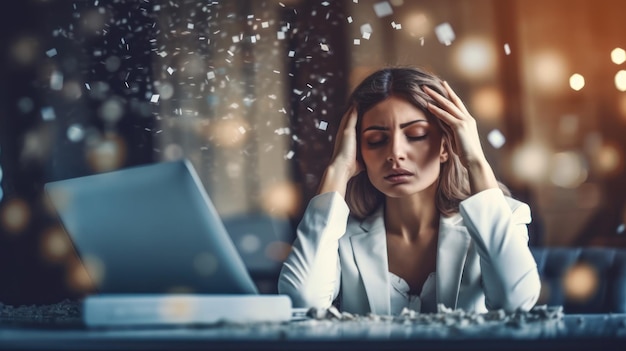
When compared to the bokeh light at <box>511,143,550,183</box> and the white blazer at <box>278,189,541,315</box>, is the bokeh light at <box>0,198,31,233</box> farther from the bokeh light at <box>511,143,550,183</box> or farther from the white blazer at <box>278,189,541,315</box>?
the bokeh light at <box>511,143,550,183</box>

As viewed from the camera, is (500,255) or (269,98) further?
(269,98)

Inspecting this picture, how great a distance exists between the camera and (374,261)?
1381mm

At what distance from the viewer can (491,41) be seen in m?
3.03

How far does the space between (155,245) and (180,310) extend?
95 mm

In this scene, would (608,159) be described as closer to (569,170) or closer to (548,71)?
(569,170)

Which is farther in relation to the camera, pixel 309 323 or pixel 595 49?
pixel 595 49

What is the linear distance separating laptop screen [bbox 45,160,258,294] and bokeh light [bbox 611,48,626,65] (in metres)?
2.59

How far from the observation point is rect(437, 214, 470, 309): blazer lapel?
4.24ft

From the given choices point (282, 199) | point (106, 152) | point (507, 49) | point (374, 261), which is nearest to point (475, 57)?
point (507, 49)

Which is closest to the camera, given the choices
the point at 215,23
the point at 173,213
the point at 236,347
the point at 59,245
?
the point at 236,347

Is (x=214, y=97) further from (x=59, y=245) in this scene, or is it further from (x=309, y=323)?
(x=309, y=323)

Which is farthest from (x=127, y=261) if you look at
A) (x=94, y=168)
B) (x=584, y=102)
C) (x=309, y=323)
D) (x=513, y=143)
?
(x=584, y=102)

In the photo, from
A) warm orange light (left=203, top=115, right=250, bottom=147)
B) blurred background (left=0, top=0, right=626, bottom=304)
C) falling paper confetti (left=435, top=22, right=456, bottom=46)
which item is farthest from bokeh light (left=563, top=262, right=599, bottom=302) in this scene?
falling paper confetti (left=435, top=22, right=456, bottom=46)

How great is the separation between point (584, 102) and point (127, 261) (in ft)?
8.60
